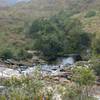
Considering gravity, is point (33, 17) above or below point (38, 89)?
below

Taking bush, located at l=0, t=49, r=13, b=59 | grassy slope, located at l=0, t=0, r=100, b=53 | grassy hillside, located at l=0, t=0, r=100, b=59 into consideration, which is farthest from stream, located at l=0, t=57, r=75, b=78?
grassy slope, located at l=0, t=0, r=100, b=53

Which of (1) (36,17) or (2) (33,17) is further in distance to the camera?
(2) (33,17)

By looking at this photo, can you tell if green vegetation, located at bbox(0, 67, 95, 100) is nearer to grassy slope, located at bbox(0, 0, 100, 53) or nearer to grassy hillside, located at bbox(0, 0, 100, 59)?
grassy hillside, located at bbox(0, 0, 100, 59)

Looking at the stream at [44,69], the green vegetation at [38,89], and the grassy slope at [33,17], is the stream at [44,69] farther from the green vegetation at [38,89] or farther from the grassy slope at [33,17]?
the green vegetation at [38,89]

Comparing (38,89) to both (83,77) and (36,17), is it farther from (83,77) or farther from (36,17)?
(36,17)

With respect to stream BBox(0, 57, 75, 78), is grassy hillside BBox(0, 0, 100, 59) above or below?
above

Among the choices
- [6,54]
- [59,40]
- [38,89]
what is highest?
[38,89]

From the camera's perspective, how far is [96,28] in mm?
81375

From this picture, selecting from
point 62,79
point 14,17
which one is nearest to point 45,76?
point 62,79

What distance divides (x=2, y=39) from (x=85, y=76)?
4764 centimetres

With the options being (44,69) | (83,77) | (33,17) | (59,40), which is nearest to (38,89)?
(83,77)

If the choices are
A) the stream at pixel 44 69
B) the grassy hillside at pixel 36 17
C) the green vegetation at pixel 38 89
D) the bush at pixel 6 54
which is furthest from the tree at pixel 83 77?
the grassy hillside at pixel 36 17

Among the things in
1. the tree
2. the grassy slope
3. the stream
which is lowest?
the stream

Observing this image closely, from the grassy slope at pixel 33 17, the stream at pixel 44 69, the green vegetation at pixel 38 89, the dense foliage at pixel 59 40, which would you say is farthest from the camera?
the grassy slope at pixel 33 17
